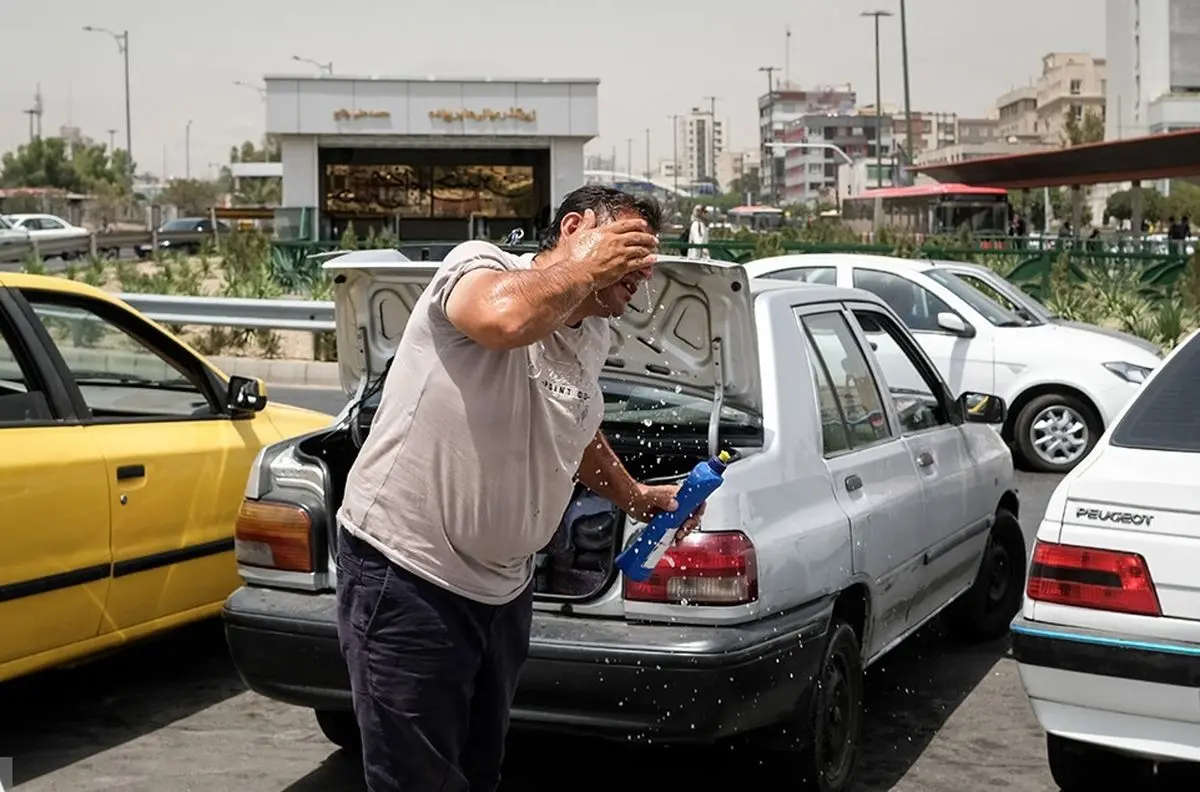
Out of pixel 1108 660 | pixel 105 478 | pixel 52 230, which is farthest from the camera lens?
pixel 52 230

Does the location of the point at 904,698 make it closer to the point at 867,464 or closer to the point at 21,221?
the point at 867,464

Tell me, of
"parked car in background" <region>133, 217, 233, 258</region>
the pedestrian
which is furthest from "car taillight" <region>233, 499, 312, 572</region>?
"parked car in background" <region>133, 217, 233, 258</region>

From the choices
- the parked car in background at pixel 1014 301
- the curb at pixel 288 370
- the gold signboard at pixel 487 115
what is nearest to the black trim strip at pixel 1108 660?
the parked car in background at pixel 1014 301

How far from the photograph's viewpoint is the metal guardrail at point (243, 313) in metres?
15.2

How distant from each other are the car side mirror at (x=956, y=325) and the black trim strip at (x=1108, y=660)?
25.7 feet

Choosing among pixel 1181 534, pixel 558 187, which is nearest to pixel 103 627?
pixel 1181 534

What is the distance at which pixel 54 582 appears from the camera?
4.90m

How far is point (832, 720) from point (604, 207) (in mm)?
2151

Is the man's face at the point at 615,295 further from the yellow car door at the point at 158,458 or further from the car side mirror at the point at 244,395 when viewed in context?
the car side mirror at the point at 244,395

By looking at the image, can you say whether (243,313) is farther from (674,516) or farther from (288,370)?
(674,516)

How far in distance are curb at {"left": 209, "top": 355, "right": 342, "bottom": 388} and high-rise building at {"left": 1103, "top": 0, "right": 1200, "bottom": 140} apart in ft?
282

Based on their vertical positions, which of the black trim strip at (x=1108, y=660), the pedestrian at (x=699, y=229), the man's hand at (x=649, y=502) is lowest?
the black trim strip at (x=1108, y=660)

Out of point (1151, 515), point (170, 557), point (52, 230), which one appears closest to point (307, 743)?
point (170, 557)

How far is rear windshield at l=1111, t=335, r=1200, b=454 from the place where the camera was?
4301mm
